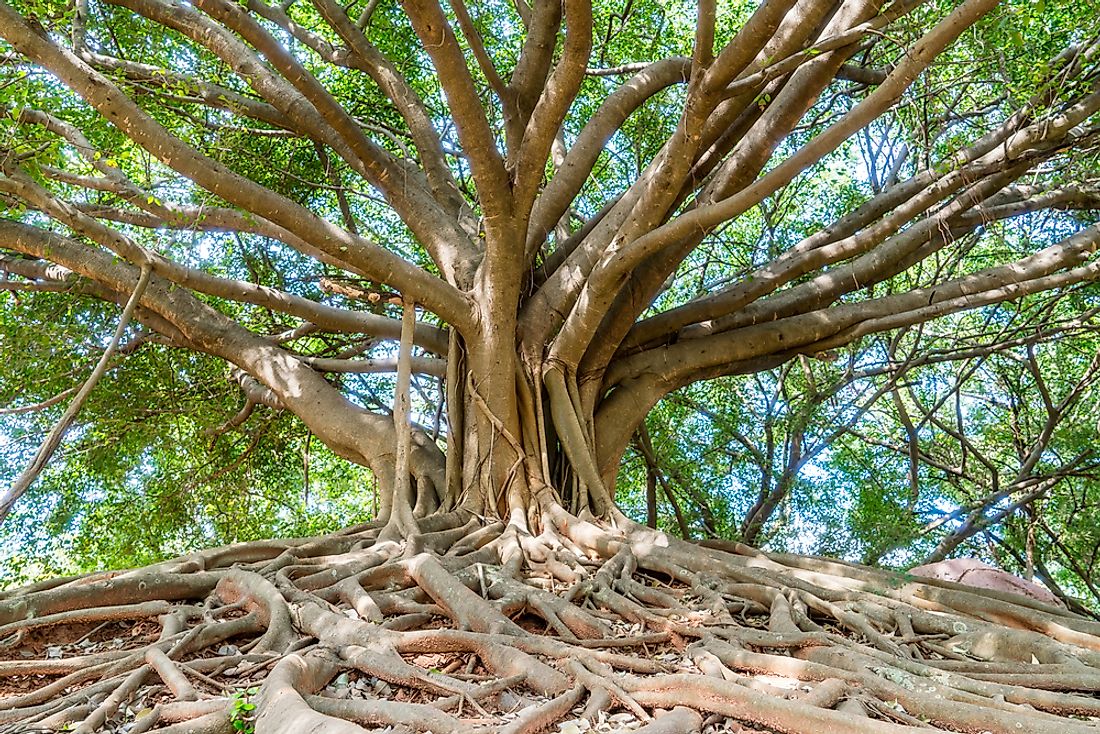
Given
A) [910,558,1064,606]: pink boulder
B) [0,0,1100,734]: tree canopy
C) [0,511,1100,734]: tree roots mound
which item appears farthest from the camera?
[910,558,1064,606]: pink boulder

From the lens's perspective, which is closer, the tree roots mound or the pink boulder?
the tree roots mound

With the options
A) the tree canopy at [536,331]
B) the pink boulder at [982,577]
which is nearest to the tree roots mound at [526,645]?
the tree canopy at [536,331]

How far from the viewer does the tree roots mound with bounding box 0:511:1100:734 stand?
2490mm

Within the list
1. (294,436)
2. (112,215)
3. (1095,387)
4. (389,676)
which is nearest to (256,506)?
(294,436)

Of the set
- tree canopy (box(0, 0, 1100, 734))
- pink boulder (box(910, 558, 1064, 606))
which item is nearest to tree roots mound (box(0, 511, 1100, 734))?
tree canopy (box(0, 0, 1100, 734))

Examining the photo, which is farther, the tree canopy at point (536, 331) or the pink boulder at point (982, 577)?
the pink boulder at point (982, 577)

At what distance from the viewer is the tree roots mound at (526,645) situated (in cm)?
249

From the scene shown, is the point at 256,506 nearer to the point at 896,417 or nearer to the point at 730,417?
the point at 730,417

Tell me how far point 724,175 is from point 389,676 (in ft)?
13.0

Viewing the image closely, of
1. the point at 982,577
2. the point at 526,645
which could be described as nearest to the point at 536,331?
the point at 526,645

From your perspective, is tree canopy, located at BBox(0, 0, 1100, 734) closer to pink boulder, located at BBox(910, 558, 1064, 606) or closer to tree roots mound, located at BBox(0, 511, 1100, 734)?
tree roots mound, located at BBox(0, 511, 1100, 734)

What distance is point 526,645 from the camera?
3.12 metres

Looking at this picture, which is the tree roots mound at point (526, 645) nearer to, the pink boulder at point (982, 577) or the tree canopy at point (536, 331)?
the tree canopy at point (536, 331)

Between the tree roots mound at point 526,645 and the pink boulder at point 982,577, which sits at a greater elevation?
the pink boulder at point 982,577
